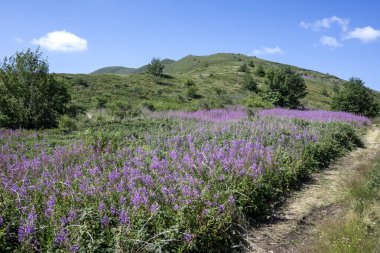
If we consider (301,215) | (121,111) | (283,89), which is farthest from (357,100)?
(301,215)

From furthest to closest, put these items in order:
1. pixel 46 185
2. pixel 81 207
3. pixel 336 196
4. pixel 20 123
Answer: pixel 20 123 < pixel 336 196 < pixel 46 185 < pixel 81 207

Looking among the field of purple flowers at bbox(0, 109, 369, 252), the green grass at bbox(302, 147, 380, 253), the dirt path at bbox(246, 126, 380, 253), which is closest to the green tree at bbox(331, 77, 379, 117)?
the dirt path at bbox(246, 126, 380, 253)

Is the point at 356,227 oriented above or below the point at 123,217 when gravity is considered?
below

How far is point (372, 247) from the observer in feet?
16.0

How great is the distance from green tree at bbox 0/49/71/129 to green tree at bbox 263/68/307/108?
19.4 metres

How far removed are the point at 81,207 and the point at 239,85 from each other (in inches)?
2070

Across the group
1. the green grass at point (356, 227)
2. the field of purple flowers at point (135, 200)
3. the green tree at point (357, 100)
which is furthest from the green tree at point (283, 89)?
the green grass at point (356, 227)

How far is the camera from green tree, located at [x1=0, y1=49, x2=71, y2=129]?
16281mm

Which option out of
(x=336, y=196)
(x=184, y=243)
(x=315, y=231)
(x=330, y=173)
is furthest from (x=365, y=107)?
(x=184, y=243)

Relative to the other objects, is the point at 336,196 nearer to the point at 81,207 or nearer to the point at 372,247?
the point at 372,247

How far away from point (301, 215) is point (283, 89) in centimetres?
2633

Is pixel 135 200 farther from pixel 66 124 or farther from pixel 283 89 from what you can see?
pixel 283 89

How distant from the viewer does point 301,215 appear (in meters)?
7.18

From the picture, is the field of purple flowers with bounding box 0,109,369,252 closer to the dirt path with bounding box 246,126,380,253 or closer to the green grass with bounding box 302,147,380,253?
the dirt path with bounding box 246,126,380,253
